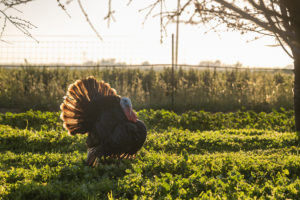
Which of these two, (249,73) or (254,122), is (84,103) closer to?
(254,122)

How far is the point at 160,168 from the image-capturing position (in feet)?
19.5

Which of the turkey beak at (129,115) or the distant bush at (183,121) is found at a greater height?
the turkey beak at (129,115)

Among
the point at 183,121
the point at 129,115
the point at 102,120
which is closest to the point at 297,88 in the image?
the point at 183,121

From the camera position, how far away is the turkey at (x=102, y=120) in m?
5.52

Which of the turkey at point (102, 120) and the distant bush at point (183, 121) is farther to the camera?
→ the distant bush at point (183, 121)

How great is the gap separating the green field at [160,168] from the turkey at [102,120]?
1.29 ft

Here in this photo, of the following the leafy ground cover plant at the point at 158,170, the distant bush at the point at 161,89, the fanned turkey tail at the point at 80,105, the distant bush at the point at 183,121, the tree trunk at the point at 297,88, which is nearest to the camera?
the leafy ground cover plant at the point at 158,170

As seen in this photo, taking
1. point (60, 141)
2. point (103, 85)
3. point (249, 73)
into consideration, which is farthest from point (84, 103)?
point (249, 73)

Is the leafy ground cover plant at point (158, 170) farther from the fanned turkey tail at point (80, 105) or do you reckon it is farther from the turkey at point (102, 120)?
the fanned turkey tail at point (80, 105)

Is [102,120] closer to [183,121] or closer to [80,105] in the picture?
[80,105]

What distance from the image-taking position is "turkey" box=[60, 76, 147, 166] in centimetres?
552

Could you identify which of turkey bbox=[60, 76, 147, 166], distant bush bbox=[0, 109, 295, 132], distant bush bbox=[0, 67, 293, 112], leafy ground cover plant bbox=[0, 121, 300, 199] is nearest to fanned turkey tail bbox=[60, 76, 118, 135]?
turkey bbox=[60, 76, 147, 166]

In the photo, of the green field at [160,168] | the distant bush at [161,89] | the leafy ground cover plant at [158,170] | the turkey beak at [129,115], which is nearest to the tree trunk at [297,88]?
the green field at [160,168]

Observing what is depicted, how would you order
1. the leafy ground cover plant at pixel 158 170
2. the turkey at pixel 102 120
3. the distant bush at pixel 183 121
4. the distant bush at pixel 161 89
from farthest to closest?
the distant bush at pixel 161 89 < the distant bush at pixel 183 121 < the turkey at pixel 102 120 < the leafy ground cover plant at pixel 158 170
